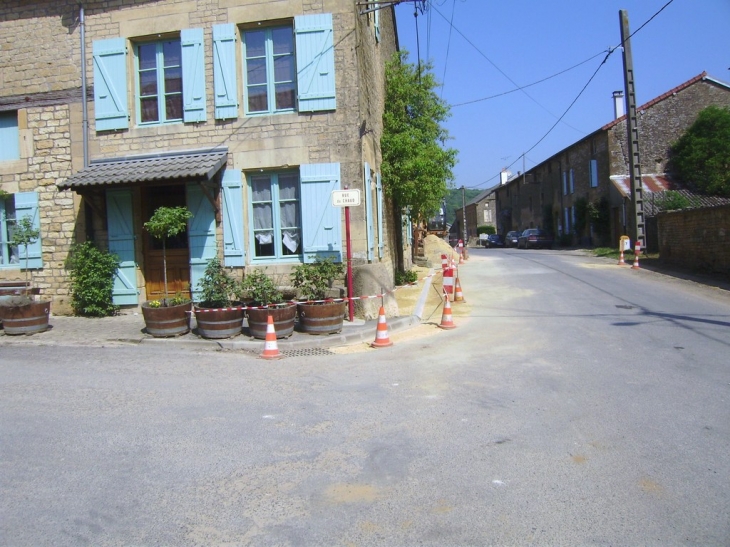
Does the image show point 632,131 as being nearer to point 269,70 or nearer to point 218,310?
point 269,70

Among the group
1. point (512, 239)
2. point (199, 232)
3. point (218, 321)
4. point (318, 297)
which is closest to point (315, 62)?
point (199, 232)

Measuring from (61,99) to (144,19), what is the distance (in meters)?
2.52

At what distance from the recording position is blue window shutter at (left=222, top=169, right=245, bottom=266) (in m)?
11.6

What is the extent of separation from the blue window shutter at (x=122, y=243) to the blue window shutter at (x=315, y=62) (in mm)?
4289

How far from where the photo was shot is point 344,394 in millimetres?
6387

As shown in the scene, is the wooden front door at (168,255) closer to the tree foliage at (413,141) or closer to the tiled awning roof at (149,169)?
the tiled awning roof at (149,169)

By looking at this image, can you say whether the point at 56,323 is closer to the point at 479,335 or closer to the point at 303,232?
the point at 303,232

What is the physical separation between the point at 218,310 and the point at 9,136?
725 centimetres

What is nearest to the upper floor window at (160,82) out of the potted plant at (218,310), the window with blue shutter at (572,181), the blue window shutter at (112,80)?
the blue window shutter at (112,80)

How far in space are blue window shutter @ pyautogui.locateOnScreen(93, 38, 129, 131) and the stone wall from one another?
49.9 feet

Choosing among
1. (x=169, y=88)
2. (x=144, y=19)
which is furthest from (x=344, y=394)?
(x=144, y=19)

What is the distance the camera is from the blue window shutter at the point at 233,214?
1161 cm

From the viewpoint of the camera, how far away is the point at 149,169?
11.2m

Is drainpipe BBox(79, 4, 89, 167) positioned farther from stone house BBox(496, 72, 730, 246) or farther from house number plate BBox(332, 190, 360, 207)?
stone house BBox(496, 72, 730, 246)
